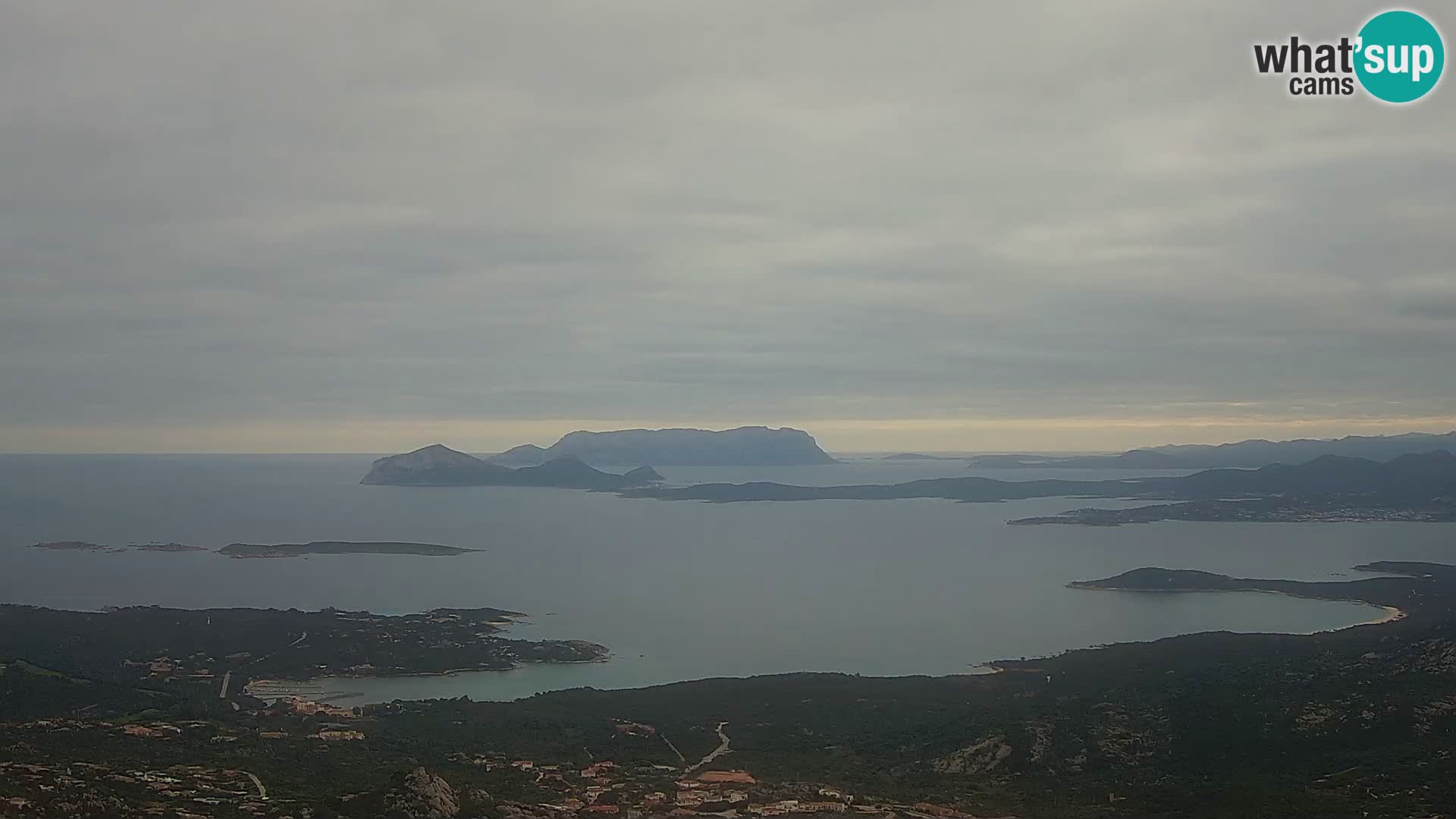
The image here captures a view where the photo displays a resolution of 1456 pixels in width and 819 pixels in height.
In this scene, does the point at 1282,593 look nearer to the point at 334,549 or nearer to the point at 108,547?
the point at 334,549

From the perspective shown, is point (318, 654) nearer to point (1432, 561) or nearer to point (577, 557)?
point (577, 557)

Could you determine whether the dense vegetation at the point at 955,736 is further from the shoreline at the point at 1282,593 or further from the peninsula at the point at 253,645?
the shoreline at the point at 1282,593

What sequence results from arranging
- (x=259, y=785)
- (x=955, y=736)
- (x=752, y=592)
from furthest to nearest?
(x=752, y=592)
(x=955, y=736)
(x=259, y=785)

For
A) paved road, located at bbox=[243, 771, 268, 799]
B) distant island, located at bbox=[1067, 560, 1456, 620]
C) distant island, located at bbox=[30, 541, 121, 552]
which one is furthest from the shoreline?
distant island, located at bbox=[30, 541, 121, 552]

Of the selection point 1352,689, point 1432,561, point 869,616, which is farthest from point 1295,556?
point 1352,689

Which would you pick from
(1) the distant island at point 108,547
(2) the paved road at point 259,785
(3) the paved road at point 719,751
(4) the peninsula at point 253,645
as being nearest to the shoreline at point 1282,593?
(3) the paved road at point 719,751

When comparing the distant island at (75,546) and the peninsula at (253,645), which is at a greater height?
the distant island at (75,546)

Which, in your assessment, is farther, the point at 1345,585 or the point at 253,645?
the point at 1345,585

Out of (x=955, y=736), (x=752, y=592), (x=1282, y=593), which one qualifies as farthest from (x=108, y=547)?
(x=1282, y=593)
